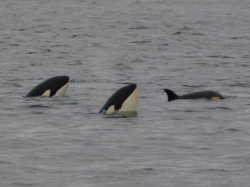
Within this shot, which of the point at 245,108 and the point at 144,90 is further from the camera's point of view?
the point at 144,90

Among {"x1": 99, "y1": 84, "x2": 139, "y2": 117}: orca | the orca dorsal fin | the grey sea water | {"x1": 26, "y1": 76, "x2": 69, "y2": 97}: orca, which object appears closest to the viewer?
the grey sea water

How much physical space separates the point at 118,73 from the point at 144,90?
5.13m

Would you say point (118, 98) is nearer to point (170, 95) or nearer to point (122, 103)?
point (122, 103)

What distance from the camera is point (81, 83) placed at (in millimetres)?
29016

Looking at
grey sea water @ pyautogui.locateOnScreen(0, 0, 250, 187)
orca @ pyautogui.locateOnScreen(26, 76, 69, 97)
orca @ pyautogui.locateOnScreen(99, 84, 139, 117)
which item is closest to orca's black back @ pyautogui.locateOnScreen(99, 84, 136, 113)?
orca @ pyautogui.locateOnScreen(99, 84, 139, 117)

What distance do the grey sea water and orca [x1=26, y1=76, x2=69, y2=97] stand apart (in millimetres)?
416

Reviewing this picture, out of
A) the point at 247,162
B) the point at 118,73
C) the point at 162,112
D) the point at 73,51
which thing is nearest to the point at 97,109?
the point at 162,112

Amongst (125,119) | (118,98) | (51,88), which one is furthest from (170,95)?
(125,119)

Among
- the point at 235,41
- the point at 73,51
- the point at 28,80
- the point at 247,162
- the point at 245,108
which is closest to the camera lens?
the point at 247,162

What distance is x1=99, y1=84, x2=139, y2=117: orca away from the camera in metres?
21.9

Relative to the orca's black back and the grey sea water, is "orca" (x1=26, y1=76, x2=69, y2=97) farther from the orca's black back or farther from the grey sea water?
the orca's black back

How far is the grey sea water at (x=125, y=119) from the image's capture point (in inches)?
615

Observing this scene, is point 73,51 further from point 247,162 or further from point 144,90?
point 247,162

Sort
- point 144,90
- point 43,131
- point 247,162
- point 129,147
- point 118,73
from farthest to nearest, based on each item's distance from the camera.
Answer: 1. point 118,73
2. point 144,90
3. point 43,131
4. point 129,147
5. point 247,162
